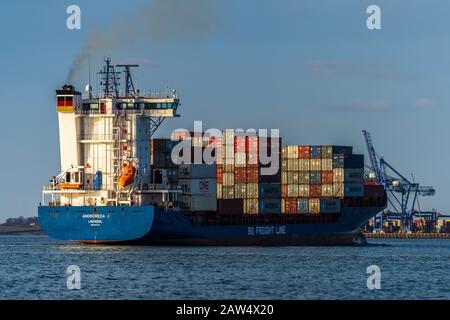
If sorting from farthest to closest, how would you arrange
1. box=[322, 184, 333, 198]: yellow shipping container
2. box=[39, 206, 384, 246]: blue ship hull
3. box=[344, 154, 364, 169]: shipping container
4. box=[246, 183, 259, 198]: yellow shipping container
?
box=[344, 154, 364, 169]: shipping container < box=[322, 184, 333, 198]: yellow shipping container < box=[246, 183, 259, 198]: yellow shipping container < box=[39, 206, 384, 246]: blue ship hull

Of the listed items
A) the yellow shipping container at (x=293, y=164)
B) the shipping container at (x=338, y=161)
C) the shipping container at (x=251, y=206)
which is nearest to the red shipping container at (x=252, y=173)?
the shipping container at (x=251, y=206)

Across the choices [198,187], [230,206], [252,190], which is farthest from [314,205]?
[198,187]

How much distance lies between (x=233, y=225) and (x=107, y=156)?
14405 millimetres

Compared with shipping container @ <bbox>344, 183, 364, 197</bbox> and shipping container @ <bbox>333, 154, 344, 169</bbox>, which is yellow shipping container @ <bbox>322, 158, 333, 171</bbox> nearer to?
shipping container @ <bbox>333, 154, 344, 169</bbox>

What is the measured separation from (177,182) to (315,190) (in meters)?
16.8

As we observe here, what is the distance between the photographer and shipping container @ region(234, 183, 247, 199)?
103 m

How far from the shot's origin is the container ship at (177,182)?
298 feet

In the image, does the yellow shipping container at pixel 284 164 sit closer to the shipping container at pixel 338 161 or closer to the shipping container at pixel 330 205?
the shipping container at pixel 338 161

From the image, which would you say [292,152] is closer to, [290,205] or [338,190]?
[290,205]

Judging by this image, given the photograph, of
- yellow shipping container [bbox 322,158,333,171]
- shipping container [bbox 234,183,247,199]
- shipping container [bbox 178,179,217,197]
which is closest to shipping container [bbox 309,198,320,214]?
yellow shipping container [bbox 322,158,333,171]

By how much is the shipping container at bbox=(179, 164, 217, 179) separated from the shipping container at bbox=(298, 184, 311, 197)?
10.7 m

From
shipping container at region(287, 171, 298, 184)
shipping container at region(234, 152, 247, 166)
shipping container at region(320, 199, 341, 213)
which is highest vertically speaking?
shipping container at region(234, 152, 247, 166)

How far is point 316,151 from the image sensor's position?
108 meters
